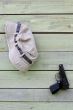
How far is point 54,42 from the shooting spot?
5.47 feet

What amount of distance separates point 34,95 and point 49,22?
0.41 meters

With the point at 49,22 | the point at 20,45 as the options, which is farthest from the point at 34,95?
the point at 49,22

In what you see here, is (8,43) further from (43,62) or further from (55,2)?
(55,2)

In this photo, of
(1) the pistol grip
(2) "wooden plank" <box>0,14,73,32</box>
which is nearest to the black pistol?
(1) the pistol grip

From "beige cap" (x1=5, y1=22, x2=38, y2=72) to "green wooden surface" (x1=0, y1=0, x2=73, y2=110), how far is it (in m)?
0.04

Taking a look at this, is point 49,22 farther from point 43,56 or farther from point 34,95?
point 34,95

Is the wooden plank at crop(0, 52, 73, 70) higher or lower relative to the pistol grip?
higher

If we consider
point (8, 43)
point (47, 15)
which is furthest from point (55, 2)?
point (8, 43)

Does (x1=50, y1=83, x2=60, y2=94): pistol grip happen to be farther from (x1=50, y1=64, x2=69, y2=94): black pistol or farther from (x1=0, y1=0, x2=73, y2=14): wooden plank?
(x1=0, y1=0, x2=73, y2=14): wooden plank

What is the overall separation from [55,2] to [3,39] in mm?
354

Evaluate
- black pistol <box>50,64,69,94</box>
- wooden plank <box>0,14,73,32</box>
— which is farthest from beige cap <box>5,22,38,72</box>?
black pistol <box>50,64,69,94</box>

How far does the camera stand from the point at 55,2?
1674mm
